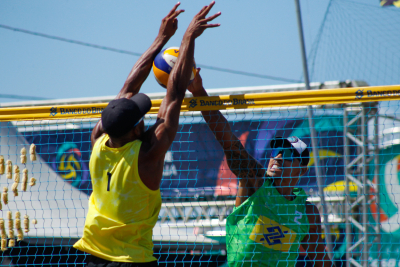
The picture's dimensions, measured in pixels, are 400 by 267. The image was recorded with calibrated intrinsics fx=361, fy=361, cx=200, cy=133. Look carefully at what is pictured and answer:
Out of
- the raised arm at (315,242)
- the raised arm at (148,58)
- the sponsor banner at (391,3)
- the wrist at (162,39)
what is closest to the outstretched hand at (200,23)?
the raised arm at (148,58)

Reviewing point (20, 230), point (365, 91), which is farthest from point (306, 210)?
point (20, 230)

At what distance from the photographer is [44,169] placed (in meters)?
8.63

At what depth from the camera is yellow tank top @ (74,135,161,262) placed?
7.61ft

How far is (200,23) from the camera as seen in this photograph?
2.67 m

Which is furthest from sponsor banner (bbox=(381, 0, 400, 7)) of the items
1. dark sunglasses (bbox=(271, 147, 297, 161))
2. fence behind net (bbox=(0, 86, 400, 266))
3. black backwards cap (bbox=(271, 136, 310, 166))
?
dark sunglasses (bbox=(271, 147, 297, 161))

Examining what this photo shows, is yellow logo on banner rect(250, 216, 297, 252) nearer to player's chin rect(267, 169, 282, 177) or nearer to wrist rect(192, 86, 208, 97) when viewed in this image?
player's chin rect(267, 169, 282, 177)

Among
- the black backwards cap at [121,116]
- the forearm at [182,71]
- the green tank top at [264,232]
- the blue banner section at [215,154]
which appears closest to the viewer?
the black backwards cap at [121,116]

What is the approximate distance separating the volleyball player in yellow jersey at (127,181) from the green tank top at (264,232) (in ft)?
3.01

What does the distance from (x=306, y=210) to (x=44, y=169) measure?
710 centimetres

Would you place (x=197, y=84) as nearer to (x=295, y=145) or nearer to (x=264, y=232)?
(x=295, y=145)

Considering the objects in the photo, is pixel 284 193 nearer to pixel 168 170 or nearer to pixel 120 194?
pixel 120 194

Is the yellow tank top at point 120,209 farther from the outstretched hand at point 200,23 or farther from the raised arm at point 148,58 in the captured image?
the outstretched hand at point 200,23

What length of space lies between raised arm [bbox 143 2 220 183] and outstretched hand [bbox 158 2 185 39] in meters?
0.33

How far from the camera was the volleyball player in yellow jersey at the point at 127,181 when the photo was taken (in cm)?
230
